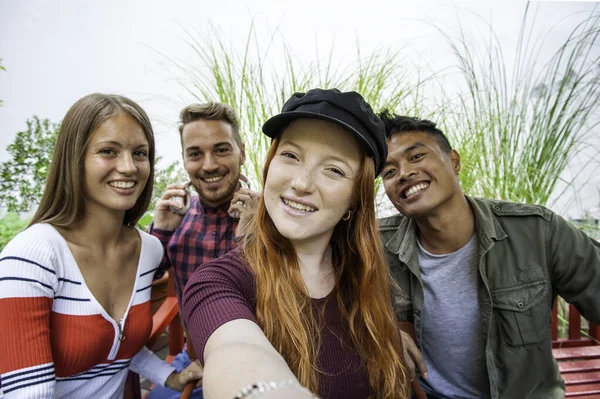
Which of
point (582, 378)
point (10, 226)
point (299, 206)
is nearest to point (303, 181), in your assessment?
point (299, 206)

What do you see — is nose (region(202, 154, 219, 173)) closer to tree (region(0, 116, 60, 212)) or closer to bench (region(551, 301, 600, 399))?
tree (region(0, 116, 60, 212))

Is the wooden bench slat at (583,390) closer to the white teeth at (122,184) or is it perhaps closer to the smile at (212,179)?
the smile at (212,179)

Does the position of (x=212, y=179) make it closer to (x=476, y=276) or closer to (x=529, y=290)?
(x=476, y=276)

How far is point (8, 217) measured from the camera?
2.59m

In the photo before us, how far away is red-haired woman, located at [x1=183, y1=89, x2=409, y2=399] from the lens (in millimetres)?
1047

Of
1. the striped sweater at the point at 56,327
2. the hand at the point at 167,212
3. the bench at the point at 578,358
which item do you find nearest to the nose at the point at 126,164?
the striped sweater at the point at 56,327

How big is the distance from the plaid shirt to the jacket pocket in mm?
1312

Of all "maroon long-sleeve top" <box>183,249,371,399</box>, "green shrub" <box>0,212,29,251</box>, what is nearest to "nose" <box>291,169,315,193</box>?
"maroon long-sleeve top" <box>183,249,371,399</box>

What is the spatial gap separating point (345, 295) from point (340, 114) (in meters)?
0.61

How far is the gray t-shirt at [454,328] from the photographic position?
173 cm

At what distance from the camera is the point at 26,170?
2.73 m

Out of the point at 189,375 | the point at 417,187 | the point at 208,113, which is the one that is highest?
the point at 208,113

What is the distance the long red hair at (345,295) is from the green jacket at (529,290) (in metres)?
0.67

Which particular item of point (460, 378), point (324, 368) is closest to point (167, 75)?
point (324, 368)
